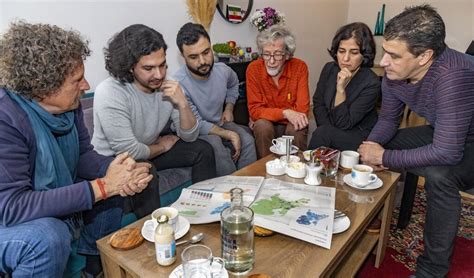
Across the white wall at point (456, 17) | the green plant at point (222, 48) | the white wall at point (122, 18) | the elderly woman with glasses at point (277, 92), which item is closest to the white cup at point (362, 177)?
the elderly woman with glasses at point (277, 92)

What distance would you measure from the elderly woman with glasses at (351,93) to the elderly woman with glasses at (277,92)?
21 cm

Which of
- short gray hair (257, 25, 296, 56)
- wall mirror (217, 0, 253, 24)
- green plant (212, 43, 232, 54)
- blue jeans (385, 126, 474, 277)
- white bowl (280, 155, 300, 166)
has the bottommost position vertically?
blue jeans (385, 126, 474, 277)

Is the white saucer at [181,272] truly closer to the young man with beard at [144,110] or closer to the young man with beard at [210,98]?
the young man with beard at [144,110]

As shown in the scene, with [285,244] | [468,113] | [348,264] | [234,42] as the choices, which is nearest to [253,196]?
[285,244]

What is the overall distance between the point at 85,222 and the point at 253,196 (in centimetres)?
65

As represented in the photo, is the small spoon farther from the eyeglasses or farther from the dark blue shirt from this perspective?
the eyeglasses

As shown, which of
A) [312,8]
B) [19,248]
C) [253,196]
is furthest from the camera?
[312,8]

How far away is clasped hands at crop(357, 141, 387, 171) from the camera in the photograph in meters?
1.53

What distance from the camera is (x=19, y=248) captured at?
0.95 metres

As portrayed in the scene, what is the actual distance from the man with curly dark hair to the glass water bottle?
1.48ft

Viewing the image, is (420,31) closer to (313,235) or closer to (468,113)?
(468,113)

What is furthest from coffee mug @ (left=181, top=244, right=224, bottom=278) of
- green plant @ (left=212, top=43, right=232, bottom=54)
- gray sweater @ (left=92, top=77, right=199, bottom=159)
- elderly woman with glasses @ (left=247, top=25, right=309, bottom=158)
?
green plant @ (left=212, top=43, right=232, bottom=54)

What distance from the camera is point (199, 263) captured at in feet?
2.75

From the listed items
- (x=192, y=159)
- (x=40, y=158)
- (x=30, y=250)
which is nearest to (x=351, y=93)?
(x=192, y=159)
